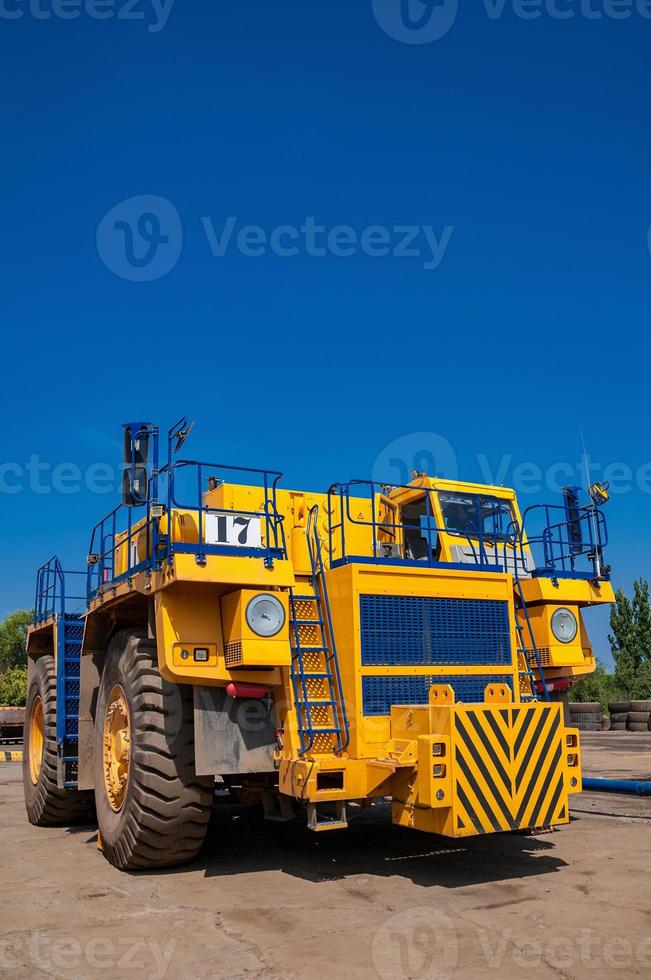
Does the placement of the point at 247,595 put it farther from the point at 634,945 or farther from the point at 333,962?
the point at 634,945

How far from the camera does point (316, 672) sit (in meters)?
7.91

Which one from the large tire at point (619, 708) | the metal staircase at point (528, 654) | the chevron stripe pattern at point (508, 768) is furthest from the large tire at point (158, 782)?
the large tire at point (619, 708)

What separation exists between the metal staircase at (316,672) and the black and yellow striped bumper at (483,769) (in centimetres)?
55

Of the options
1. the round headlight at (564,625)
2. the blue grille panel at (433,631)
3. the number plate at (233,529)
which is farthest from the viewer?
the round headlight at (564,625)

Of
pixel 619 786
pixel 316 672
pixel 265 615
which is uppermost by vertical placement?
pixel 265 615

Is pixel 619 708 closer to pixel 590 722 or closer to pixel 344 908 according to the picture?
pixel 590 722

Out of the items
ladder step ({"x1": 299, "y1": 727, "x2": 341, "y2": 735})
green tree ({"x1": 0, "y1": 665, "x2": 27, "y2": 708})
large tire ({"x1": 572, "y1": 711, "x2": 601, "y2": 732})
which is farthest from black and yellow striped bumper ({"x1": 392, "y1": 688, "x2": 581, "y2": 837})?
green tree ({"x1": 0, "y1": 665, "x2": 27, "y2": 708})

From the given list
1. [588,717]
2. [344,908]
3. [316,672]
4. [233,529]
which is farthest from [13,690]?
[344,908]

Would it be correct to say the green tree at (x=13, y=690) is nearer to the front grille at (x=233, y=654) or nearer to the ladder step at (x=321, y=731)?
the front grille at (x=233, y=654)

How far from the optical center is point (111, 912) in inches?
256

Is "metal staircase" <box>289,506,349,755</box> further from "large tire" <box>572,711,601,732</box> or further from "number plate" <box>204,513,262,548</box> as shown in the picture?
"large tire" <box>572,711,601,732</box>

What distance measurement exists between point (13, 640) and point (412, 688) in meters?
56.8

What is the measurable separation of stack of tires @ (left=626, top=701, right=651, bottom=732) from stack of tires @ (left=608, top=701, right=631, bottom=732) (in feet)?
1.28

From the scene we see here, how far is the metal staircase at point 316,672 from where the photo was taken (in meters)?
7.57
